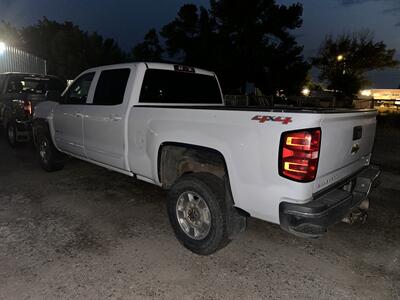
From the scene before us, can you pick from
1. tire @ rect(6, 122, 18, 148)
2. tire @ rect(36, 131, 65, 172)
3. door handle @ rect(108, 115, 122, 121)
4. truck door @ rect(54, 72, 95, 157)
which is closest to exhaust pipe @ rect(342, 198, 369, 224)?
door handle @ rect(108, 115, 122, 121)

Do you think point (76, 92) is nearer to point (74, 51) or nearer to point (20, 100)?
point (20, 100)

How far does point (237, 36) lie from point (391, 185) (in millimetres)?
29185

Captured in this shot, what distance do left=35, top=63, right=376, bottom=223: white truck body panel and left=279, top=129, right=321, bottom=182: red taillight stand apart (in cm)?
5

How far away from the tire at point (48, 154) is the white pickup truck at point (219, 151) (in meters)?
1.31

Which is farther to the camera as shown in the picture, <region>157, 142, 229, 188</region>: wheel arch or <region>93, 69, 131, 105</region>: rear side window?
<region>93, 69, 131, 105</region>: rear side window

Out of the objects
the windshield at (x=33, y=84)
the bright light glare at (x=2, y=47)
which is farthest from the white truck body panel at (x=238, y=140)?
the bright light glare at (x=2, y=47)

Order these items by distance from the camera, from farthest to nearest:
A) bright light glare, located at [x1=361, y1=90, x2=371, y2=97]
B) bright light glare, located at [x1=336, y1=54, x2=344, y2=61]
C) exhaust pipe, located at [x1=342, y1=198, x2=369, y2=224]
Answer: bright light glare, located at [x1=361, y1=90, x2=371, y2=97] < bright light glare, located at [x1=336, y1=54, x2=344, y2=61] < exhaust pipe, located at [x1=342, y1=198, x2=369, y2=224]

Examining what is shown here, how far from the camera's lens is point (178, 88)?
4703mm

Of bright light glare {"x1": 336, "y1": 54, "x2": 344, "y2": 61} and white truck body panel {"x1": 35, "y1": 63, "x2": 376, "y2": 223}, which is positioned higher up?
bright light glare {"x1": 336, "y1": 54, "x2": 344, "y2": 61}

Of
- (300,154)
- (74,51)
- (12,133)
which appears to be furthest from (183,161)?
(74,51)

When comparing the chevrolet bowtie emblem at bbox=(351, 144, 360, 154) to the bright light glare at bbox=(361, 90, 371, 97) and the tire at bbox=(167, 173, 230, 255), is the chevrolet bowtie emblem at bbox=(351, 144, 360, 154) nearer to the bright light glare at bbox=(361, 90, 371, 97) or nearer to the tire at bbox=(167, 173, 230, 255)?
the tire at bbox=(167, 173, 230, 255)

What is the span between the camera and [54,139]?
6.03 m

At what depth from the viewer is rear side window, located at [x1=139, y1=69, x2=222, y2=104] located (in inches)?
171

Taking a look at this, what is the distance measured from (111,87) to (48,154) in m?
2.56
